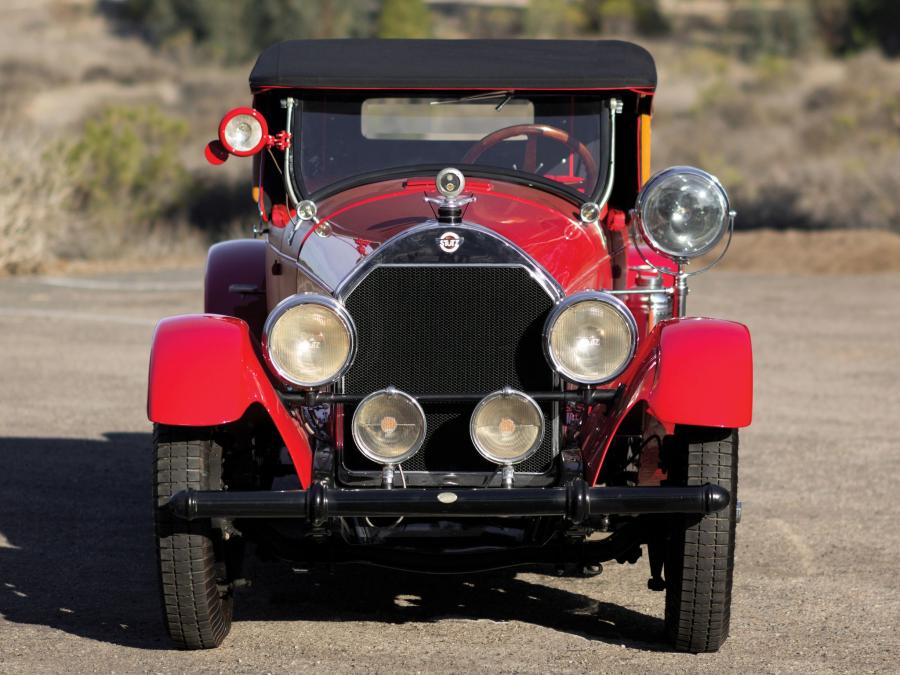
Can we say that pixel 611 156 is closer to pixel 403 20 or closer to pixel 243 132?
pixel 243 132

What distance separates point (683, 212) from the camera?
16.9ft

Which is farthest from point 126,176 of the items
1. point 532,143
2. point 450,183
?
point 450,183

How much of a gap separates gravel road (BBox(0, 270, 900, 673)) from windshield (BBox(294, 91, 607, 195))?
1.75 m

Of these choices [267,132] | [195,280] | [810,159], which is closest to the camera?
[267,132]

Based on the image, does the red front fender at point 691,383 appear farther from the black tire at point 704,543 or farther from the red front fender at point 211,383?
the red front fender at point 211,383

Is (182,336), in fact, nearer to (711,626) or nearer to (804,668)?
(711,626)

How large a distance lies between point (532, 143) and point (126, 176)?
59.4ft

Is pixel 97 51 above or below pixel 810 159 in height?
above

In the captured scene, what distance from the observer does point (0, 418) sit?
9547mm

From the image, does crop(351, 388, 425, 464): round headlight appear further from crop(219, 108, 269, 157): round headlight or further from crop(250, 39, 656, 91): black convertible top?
crop(250, 39, 656, 91): black convertible top

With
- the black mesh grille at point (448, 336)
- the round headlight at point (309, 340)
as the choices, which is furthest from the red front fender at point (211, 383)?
the black mesh grille at point (448, 336)

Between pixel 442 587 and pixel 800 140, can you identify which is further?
pixel 800 140

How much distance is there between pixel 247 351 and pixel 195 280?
13.5m

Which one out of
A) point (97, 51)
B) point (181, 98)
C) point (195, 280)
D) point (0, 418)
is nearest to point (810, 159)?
point (195, 280)
